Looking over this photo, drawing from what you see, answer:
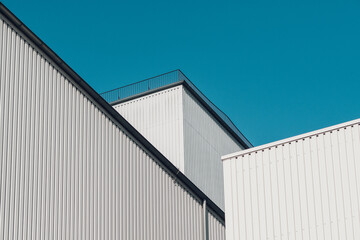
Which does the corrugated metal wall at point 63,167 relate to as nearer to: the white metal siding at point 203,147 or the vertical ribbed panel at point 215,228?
the vertical ribbed panel at point 215,228

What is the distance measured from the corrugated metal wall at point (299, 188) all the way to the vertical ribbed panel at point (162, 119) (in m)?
18.9

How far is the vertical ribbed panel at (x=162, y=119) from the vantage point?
1689 inches

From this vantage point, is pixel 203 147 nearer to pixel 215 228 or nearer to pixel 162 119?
pixel 162 119

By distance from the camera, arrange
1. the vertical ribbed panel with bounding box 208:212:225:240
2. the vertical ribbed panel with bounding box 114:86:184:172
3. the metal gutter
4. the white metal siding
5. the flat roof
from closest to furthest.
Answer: the flat roof → the metal gutter → the vertical ribbed panel with bounding box 208:212:225:240 → the vertical ribbed panel with bounding box 114:86:184:172 → the white metal siding

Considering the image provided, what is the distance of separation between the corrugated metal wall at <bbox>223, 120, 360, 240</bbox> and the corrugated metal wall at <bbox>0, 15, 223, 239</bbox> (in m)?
5.52

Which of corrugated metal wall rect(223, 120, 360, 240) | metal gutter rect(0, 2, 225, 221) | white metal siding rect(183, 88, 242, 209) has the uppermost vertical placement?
white metal siding rect(183, 88, 242, 209)

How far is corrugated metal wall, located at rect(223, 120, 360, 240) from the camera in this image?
21.5 m

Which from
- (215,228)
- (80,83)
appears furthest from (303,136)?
(215,228)

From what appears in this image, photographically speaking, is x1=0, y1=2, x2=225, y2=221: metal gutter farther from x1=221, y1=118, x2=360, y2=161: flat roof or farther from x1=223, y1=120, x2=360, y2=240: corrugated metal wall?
x1=223, y1=120, x2=360, y2=240: corrugated metal wall

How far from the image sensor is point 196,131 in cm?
4450

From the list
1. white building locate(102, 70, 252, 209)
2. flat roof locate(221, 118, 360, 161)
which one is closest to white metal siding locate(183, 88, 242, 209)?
white building locate(102, 70, 252, 209)

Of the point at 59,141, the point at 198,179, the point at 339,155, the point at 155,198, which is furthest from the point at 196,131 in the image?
the point at 339,155

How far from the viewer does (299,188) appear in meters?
22.4

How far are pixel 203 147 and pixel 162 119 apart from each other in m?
3.13
